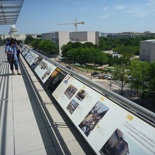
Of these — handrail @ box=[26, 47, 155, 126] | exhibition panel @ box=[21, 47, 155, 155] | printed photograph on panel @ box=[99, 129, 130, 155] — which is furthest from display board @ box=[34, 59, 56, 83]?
printed photograph on panel @ box=[99, 129, 130, 155]

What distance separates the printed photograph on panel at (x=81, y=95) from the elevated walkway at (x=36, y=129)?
54 centimetres

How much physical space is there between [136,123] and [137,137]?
0.16 m

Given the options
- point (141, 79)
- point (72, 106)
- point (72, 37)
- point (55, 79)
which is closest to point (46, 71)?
point (55, 79)

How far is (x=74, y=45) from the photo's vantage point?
82.2 meters

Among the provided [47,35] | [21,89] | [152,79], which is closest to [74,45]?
[47,35]

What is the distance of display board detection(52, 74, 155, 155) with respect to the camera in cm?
197

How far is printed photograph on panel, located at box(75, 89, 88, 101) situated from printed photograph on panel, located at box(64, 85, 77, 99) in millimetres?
190

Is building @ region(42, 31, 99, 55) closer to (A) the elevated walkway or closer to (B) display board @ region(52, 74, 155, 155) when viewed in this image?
(A) the elevated walkway

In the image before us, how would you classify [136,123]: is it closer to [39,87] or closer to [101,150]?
[101,150]

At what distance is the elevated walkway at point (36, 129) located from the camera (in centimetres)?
296

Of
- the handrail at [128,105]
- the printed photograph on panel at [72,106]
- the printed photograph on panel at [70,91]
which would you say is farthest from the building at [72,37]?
the handrail at [128,105]

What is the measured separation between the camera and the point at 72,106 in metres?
3.46

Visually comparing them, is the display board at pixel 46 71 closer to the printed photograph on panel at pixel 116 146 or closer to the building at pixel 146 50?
the printed photograph on panel at pixel 116 146

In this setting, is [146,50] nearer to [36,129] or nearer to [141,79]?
[141,79]
